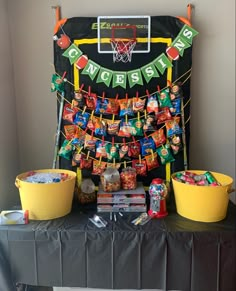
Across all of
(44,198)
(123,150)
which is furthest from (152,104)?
(44,198)

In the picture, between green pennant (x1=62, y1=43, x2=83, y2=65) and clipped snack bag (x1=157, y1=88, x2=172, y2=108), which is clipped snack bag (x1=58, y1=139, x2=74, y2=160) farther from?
clipped snack bag (x1=157, y1=88, x2=172, y2=108)

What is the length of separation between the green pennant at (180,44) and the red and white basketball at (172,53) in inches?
0.6

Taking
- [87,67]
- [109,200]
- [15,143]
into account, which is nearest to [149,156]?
[109,200]

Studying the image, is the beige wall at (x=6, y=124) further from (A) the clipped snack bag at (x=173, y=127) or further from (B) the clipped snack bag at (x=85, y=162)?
(A) the clipped snack bag at (x=173, y=127)

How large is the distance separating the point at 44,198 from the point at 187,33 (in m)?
1.08

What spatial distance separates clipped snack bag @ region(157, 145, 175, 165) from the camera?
1.66m

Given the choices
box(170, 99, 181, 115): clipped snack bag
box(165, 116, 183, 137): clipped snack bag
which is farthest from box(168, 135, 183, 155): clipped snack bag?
box(170, 99, 181, 115): clipped snack bag

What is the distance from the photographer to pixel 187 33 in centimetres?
158

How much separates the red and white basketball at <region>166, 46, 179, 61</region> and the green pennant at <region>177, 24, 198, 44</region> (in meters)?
0.07

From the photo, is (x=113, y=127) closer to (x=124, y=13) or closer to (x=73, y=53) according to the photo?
(x=73, y=53)

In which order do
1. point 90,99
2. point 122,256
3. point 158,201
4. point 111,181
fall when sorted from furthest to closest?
point 90,99, point 111,181, point 158,201, point 122,256

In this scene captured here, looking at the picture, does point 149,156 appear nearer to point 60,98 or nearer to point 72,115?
point 72,115

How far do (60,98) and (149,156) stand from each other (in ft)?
1.90

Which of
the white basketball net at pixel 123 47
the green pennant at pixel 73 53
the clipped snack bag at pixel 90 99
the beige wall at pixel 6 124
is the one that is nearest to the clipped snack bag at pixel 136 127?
the clipped snack bag at pixel 90 99
